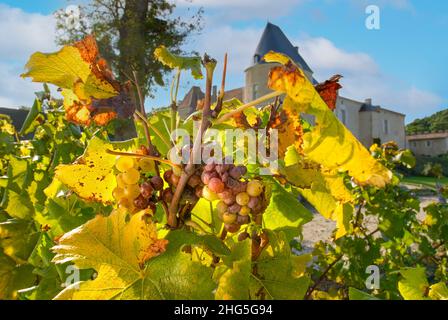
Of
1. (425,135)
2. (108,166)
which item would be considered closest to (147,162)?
(108,166)

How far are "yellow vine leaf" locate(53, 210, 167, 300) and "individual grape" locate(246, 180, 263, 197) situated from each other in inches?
5.0

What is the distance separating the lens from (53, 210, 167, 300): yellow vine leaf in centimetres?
53

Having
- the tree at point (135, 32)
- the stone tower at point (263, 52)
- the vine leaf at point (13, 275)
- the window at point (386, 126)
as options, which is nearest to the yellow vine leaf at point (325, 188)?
the vine leaf at point (13, 275)

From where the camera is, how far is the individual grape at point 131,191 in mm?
609

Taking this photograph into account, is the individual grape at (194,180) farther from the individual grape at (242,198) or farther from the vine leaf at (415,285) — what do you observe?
the vine leaf at (415,285)

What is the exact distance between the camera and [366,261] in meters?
2.46

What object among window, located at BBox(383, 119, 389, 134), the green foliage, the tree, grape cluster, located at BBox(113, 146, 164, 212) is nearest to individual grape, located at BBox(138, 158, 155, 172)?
grape cluster, located at BBox(113, 146, 164, 212)

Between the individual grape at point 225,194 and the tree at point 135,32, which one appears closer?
the individual grape at point 225,194

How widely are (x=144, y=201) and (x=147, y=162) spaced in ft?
0.24

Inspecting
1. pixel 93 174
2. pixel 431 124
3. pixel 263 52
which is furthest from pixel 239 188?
pixel 431 124

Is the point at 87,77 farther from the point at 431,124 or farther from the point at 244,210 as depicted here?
the point at 431,124

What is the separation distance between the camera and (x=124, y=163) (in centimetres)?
64

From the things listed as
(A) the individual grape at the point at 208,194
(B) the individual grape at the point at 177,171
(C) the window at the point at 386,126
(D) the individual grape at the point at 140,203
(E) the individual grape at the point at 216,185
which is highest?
(C) the window at the point at 386,126
